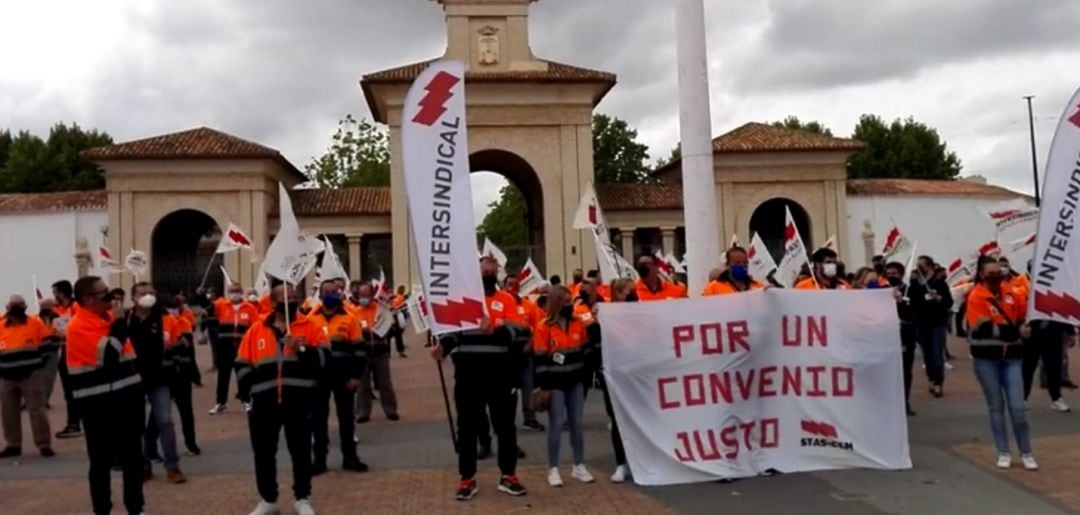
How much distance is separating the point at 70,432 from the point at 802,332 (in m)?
9.93

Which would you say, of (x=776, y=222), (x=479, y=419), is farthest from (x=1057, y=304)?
(x=776, y=222)

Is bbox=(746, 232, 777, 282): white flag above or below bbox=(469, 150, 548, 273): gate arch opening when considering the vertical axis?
below

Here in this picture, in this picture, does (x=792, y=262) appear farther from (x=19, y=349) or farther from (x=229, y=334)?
(x=19, y=349)

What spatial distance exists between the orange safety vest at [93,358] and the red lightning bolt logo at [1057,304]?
7.54m

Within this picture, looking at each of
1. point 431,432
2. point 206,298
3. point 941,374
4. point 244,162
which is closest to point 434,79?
point 431,432

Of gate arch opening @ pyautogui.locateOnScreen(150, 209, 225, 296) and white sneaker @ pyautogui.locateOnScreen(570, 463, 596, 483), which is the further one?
gate arch opening @ pyautogui.locateOnScreen(150, 209, 225, 296)

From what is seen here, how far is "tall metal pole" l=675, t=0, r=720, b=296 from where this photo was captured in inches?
508

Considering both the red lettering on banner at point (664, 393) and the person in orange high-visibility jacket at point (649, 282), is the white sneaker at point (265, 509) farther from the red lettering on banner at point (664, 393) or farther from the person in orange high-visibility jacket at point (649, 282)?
the person in orange high-visibility jacket at point (649, 282)

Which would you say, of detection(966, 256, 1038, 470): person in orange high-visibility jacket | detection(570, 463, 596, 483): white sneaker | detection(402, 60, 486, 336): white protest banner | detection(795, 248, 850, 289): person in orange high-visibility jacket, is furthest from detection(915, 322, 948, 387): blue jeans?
detection(402, 60, 486, 336): white protest banner

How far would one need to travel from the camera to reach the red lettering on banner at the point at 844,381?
957 centimetres

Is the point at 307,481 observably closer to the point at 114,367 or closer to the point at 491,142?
the point at 114,367

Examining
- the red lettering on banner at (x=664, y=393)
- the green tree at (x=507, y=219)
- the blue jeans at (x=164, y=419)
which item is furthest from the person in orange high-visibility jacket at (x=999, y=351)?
the green tree at (x=507, y=219)

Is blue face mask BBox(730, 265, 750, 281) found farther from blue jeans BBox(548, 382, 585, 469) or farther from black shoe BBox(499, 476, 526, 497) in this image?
black shoe BBox(499, 476, 526, 497)

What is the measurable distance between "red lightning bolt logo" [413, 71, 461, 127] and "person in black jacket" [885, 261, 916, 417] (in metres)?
6.85
